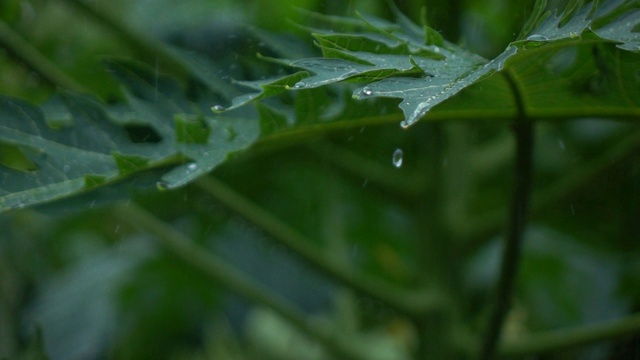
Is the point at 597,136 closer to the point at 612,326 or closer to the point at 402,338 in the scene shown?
the point at 612,326

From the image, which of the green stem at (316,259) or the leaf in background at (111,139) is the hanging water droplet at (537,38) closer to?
the leaf in background at (111,139)

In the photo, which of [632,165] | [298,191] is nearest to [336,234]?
[298,191]

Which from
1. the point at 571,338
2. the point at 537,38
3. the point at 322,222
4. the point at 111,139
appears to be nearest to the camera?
the point at 537,38

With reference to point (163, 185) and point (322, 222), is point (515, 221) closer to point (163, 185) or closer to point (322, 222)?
point (163, 185)

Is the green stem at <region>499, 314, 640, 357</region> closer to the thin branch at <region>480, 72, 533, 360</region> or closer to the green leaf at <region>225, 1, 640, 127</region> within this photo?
the thin branch at <region>480, 72, 533, 360</region>

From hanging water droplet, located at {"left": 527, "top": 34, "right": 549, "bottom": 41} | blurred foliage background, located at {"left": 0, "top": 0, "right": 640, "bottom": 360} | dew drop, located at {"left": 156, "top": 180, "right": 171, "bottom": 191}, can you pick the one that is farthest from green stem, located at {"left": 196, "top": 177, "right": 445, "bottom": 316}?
hanging water droplet, located at {"left": 527, "top": 34, "right": 549, "bottom": 41}

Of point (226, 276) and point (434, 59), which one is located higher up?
point (434, 59)

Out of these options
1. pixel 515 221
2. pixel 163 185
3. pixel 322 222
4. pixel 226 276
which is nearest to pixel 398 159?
pixel 515 221
